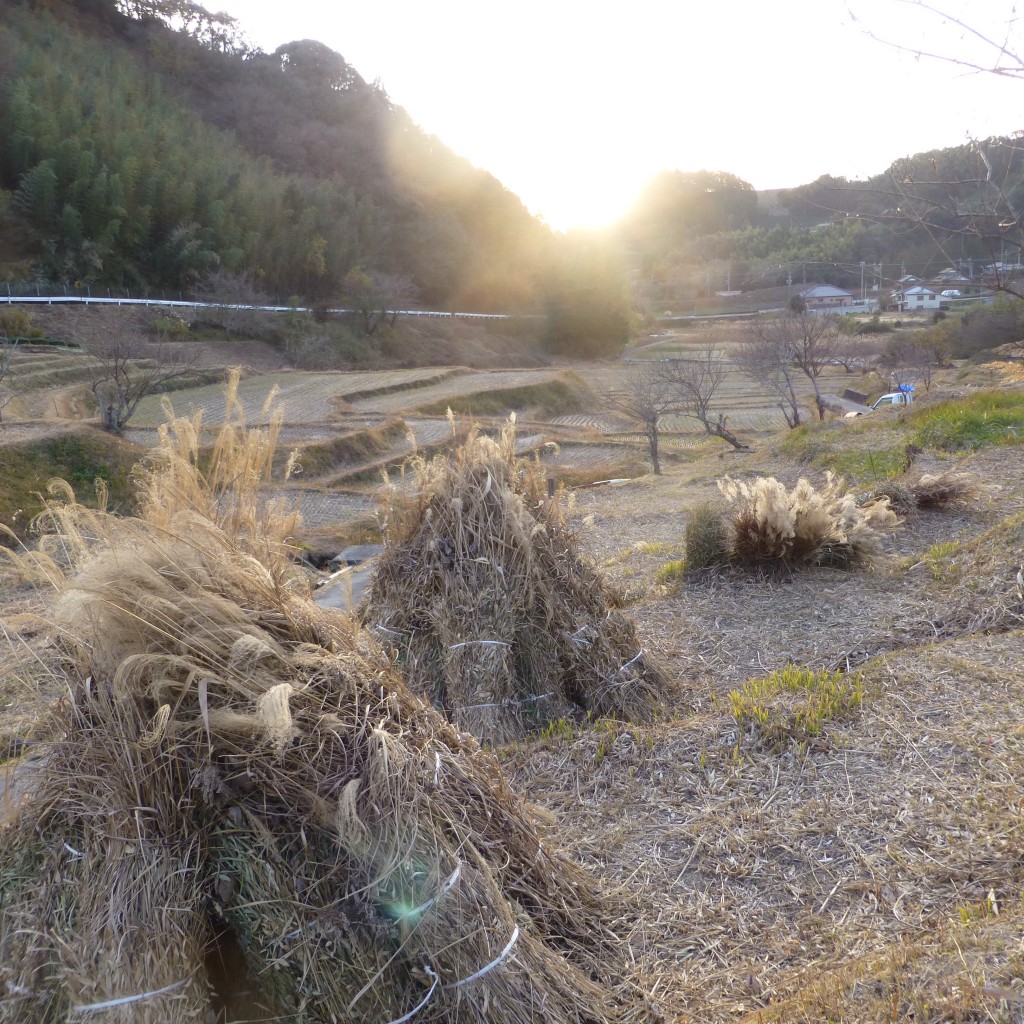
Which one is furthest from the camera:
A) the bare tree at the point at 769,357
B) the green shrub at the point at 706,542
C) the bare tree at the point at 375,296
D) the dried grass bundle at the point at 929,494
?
the bare tree at the point at 375,296

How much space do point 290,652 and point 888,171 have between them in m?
3.61

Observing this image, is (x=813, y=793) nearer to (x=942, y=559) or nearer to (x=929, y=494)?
(x=942, y=559)

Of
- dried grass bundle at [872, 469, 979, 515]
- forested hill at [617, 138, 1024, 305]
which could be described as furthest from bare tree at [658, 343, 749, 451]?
dried grass bundle at [872, 469, 979, 515]

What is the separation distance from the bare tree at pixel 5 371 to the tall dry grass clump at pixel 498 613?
16.9 m

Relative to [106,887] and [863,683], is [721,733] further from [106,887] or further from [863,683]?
[106,887]

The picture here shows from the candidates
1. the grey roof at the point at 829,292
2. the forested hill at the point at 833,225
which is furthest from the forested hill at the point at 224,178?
the grey roof at the point at 829,292

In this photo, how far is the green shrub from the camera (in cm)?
679

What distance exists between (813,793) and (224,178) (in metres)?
61.4

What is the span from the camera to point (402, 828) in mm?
2041

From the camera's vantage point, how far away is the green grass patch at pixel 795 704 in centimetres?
348

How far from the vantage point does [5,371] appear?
21578mm

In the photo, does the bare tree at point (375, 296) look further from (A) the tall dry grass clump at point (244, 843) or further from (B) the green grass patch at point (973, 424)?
(A) the tall dry grass clump at point (244, 843)

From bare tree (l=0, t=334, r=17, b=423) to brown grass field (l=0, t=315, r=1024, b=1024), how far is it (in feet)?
54.6

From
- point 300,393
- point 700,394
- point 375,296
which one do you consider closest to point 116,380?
point 300,393
